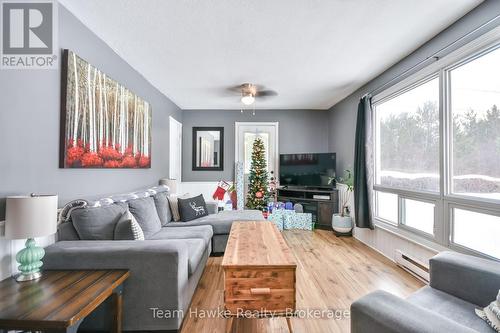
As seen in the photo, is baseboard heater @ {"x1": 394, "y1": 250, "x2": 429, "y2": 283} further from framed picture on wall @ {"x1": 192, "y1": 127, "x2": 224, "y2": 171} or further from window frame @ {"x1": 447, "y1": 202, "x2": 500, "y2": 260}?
framed picture on wall @ {"x1": 192, "y1": 127, "x2": 224, "y2": 171}

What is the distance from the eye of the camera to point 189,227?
9.65 feet

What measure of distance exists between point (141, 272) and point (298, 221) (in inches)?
137

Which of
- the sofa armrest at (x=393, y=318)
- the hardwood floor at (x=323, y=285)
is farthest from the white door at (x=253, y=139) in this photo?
the sofa armrest at (x=393, y=318)

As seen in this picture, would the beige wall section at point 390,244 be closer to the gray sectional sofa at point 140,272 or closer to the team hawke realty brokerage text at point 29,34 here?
the gray sectional sofa at point 140,272

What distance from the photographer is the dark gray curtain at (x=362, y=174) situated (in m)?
3.42

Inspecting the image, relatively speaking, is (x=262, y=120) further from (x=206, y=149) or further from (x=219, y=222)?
(x=219, y=222)

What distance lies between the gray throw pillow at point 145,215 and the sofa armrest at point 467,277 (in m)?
2.49

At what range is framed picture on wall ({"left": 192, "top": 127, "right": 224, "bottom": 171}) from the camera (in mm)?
5438

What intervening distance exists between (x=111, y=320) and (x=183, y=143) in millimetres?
4192

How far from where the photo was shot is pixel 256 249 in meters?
1.96

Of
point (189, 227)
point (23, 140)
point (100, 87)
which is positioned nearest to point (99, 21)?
point (100, 87)

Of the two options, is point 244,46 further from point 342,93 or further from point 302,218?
point 302,218

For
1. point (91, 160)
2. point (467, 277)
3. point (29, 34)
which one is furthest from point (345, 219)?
point (29, 34)

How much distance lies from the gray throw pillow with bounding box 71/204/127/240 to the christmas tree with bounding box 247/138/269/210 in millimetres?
3250
